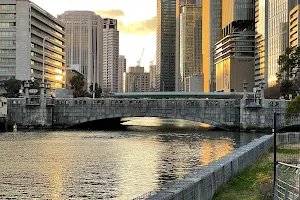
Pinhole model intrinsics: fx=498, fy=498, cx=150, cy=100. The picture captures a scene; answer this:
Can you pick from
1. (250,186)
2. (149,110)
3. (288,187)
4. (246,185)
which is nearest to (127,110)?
(149,110)

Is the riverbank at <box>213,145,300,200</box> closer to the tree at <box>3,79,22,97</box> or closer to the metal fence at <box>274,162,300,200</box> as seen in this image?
the metal fence at <box>274,162,300,200</box>

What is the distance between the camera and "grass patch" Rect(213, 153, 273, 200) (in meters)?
23.8

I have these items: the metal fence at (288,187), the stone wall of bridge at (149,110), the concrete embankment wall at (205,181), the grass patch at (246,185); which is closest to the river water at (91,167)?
the concrete embankment wall at (205,181)

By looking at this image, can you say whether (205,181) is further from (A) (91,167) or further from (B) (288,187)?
(A) (91,167)

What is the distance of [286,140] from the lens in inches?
2184

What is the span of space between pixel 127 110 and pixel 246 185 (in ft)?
268

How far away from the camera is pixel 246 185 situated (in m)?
27.1

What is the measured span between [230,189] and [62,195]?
37.7 ft

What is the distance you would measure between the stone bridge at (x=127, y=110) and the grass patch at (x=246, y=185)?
232 feet

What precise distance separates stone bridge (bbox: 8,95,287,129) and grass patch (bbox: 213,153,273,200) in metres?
70.8

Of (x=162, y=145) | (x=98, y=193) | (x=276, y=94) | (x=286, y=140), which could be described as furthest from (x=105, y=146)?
(x=276, y=94)

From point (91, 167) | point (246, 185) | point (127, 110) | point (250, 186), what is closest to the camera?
point (250, 186)

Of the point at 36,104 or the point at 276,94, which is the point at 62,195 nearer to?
the point at 36,104

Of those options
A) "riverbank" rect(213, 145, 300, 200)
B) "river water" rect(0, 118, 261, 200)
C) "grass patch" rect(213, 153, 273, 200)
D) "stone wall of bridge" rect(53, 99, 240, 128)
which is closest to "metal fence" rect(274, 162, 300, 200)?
"riverbank" rect(213, 145, 300, 200)
